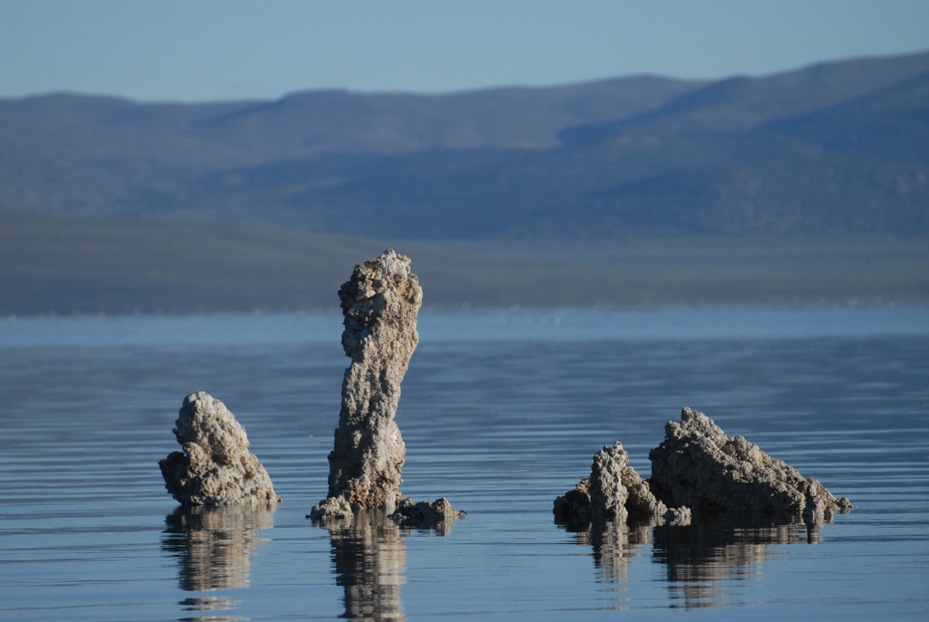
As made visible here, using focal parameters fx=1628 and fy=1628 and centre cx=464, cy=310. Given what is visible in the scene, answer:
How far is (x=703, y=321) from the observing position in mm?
83688

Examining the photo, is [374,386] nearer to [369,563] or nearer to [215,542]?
[215,542]

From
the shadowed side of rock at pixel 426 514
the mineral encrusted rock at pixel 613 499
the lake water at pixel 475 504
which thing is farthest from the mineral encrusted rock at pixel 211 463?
the mineral encrusted rock at pixel 613 499

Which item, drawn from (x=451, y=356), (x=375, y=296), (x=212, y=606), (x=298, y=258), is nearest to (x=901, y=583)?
(x=212, y=606)

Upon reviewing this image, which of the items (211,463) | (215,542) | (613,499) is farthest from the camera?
(211,463)

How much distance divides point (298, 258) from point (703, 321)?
55.9 m

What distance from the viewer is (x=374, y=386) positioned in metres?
14.9

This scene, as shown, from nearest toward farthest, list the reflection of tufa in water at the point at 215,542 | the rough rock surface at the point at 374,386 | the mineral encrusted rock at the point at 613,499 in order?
the reflection of tufa in water at the point at 215,542, the mineral encrusted rock at the point at 613,499, the rough rock surface at the point at 374,386

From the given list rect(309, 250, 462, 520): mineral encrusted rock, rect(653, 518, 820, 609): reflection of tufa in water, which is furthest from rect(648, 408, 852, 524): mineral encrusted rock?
rect(309, 250, 462, 520): mineral encrusted rock


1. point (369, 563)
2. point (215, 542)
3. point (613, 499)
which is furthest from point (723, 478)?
point (215, 542)

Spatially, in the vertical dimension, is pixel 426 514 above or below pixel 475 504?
below

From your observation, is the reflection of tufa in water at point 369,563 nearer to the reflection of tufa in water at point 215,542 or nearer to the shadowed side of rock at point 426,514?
the shadowed side of rock at point 426,514

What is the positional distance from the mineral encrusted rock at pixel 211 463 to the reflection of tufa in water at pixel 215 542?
17 centimetres

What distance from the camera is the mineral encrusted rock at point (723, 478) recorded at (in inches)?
544

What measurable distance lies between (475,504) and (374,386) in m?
1.42
